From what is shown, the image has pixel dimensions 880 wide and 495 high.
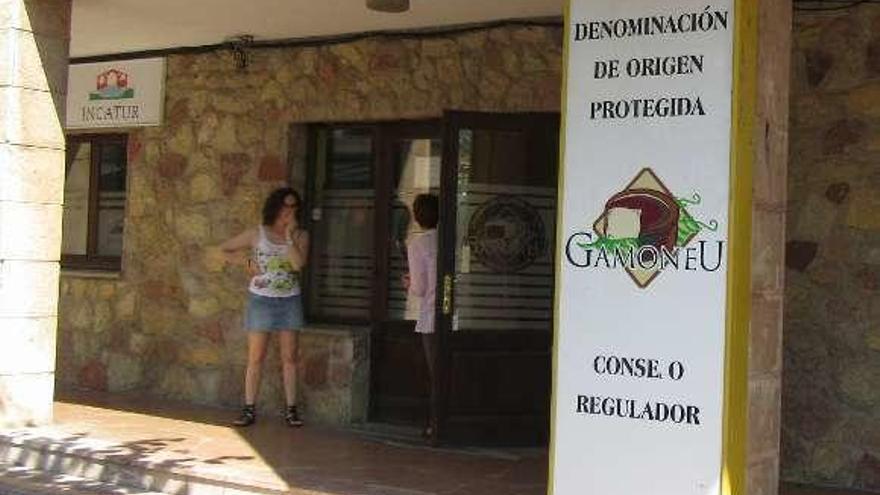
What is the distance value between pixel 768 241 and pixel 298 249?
4.17 meters

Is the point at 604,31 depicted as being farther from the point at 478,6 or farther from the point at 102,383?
the point at 102,383

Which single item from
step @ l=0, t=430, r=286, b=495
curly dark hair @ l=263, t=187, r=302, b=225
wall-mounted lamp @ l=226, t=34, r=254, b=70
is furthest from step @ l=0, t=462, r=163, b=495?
wall-mounted lamp @ l=226, t=34, r=254, b=70

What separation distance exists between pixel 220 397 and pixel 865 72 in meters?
5.59

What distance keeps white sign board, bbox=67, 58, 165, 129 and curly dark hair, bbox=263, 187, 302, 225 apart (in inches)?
80.3

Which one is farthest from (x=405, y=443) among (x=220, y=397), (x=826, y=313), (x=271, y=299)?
(x=826, y=313)

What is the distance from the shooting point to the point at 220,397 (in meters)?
9.19

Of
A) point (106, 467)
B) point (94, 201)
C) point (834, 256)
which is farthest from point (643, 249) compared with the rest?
point (94, 201)

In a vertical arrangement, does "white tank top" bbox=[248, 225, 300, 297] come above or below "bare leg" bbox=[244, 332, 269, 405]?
above

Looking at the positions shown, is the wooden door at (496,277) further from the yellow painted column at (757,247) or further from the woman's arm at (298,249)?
the yellow painted column at (757,247)

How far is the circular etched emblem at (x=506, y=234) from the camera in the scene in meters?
7.80

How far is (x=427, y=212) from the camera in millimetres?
7840

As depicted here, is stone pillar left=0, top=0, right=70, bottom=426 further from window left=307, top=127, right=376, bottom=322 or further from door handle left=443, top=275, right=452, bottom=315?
door handle left=443, top=275, right=452, bottom=315

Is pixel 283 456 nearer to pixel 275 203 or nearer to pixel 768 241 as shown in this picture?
pixel 275 203

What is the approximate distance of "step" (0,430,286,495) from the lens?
6211mm
